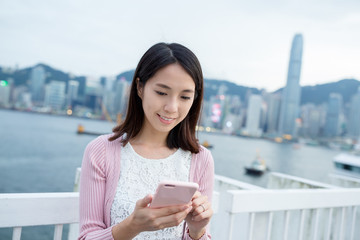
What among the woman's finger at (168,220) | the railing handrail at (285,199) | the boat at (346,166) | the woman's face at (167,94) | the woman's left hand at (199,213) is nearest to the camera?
the woman's finger at (168,220)

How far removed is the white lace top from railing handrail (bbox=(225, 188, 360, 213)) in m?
0.35

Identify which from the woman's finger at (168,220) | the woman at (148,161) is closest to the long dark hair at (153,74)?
the woman at (148,161)

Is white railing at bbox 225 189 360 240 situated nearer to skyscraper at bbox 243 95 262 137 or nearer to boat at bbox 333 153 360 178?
boat at bbox 333 153 360 178

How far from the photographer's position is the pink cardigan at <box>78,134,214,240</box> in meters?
1.14

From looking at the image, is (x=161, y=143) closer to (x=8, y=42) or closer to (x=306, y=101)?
(x=306, y=101)

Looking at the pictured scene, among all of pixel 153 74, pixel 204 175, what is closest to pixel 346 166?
pixel 204 175

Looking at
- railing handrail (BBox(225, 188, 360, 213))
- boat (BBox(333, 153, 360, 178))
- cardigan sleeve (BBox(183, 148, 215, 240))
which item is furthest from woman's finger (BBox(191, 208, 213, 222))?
boat (BBox(333, 153, 360, 178))

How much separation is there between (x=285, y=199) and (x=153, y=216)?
102cm

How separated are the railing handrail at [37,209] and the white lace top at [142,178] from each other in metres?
0.20

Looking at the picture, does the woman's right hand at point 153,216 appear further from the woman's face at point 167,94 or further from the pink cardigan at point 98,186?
the woman's face at point 167,94

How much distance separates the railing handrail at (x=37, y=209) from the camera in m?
1.13

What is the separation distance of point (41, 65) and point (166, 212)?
96152 mm

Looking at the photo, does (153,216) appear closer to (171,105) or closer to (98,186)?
(98,186)

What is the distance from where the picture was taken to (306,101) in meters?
79.1
